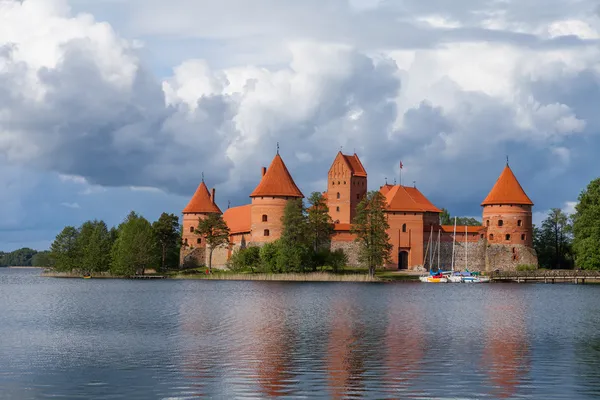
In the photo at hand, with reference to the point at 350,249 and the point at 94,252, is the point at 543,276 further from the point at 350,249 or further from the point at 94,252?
the point at 94,252

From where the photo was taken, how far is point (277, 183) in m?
64.8

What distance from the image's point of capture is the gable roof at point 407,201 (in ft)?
211

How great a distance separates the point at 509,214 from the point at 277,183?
16262 mm

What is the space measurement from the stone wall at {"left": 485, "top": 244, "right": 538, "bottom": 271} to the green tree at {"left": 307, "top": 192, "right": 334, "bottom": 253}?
11.8 meters

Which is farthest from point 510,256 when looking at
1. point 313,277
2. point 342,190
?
point 313,277

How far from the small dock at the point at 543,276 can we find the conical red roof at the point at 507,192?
21.8 ft

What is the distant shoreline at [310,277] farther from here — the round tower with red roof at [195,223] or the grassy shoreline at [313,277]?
the round tower with red roof at [195,223]

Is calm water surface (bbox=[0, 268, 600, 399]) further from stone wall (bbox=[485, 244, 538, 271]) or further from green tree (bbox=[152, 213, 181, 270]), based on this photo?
green tree (bbox=[152, 213, 181, 270])

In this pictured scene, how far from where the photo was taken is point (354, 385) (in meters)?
15.1

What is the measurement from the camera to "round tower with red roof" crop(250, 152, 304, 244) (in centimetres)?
6438

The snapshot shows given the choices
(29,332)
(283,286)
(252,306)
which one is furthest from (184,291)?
(29,332)

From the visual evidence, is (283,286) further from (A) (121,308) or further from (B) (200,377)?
(B) (200,377)

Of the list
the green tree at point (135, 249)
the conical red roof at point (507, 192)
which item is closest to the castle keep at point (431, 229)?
the conical red roof at point (507, 192)

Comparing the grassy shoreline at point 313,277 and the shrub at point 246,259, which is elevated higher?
the shrub at point 246,259
